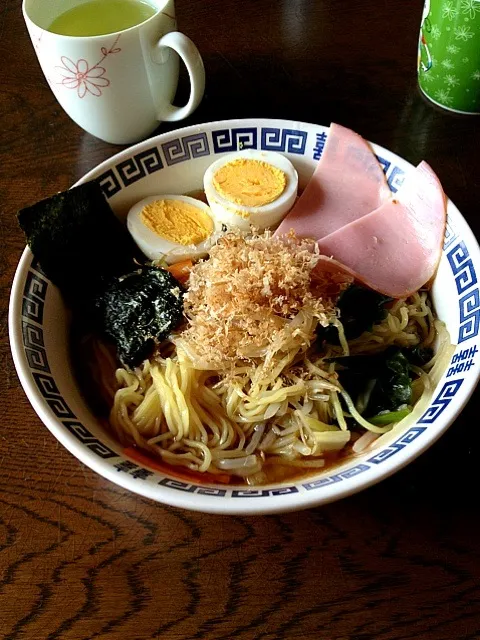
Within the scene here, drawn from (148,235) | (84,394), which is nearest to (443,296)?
(148,235)

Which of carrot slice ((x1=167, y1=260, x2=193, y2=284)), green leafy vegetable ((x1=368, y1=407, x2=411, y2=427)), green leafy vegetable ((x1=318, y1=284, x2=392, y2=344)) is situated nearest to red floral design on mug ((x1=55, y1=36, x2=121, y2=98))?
carrot slice ((x1=167, y1=260, x2=193, y2=284))

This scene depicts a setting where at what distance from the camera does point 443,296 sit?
52.2 inches

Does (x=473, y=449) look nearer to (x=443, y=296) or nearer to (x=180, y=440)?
(x=443, y=296)

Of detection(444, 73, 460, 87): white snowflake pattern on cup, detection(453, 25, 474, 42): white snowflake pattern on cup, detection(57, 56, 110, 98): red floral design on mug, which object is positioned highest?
detection(57, 56, 110, 98): red floral design on mug

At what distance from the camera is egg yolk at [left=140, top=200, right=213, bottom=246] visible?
4.76 feet

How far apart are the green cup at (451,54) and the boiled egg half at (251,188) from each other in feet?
1.97

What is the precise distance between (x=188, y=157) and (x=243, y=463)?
81 cm

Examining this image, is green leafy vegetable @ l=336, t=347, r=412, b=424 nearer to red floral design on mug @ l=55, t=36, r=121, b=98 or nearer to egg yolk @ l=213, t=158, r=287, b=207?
egg yolk @ l=213, t=158, r=287, b=207

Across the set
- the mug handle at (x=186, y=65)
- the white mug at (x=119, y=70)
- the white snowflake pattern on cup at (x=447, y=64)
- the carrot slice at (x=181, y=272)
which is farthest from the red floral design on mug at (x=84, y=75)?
the white snowflake pattern on cup at (x=447, y=64)

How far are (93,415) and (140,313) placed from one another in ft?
0.83

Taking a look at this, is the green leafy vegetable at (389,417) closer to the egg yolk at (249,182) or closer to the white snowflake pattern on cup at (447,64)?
the egg yolk at (249,182)

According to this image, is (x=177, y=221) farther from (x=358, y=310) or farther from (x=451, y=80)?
(x=451, y=80)

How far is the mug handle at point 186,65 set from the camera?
1.48 meters

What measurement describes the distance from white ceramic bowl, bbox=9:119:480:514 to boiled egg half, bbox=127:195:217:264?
2.7 inches
